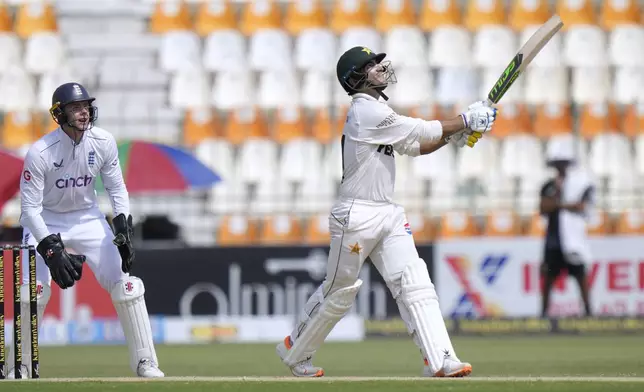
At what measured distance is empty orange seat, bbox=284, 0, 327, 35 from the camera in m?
16.5

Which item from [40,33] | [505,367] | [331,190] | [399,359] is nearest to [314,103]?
[331,190]

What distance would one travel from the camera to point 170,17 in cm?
1683

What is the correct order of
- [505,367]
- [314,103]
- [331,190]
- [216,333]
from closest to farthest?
[505,367], [216,333], [331,190], [314,103]

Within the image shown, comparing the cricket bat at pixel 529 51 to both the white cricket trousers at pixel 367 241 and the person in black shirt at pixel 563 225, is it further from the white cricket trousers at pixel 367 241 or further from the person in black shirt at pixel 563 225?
the person in black shirt at pixel 563 225

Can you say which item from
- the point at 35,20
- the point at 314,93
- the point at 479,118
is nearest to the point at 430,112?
Answer: the point at 314,93

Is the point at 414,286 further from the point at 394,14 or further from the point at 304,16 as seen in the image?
the point at 304,16

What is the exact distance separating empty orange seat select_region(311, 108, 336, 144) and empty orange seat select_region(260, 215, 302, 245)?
4.98ft

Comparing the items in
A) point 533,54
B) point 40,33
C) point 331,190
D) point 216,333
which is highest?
point 40,33

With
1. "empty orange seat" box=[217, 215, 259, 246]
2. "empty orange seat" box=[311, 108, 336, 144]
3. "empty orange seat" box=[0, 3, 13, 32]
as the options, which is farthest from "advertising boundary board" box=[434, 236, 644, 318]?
"empty orange seat" box=[0, 3, 13, 32]

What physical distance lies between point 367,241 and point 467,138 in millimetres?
766

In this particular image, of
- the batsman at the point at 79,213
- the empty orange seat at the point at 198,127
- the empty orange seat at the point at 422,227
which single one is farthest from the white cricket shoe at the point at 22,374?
the empty orange seat at the point at 198,127

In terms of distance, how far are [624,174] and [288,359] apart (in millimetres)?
8204

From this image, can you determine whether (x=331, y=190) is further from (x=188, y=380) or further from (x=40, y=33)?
(x=188, y=380)
